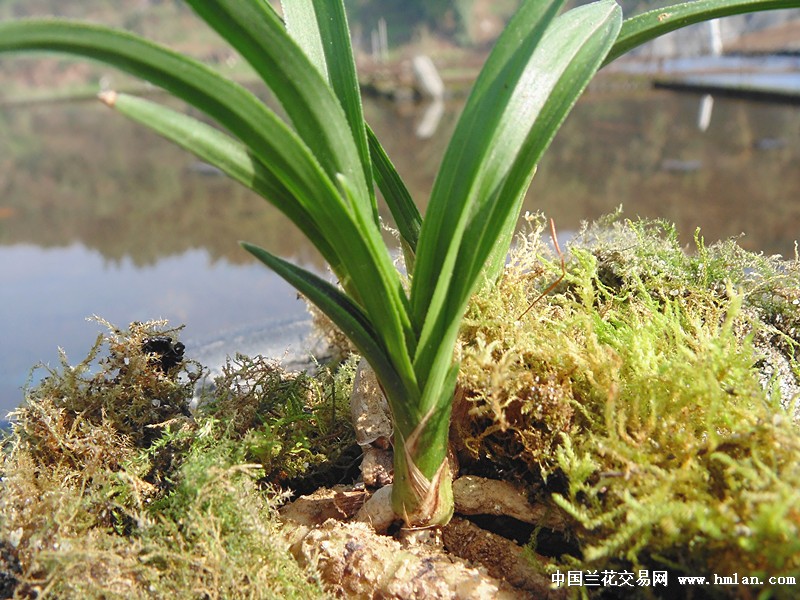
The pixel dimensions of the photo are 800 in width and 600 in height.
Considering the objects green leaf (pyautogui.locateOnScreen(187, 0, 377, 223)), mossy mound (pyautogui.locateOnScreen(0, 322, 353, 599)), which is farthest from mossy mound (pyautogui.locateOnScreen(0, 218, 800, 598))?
green leaf (pyautogui.locateOnScreen(187, 0, 377, 223))

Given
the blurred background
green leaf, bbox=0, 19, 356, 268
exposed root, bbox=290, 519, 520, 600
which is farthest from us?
the blurred background

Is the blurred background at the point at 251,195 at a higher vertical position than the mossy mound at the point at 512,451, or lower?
higher

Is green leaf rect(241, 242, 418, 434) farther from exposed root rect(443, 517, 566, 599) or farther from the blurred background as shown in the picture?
the blurred background

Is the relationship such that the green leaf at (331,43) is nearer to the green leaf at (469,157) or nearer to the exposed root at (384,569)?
the green leaf at (469,157)

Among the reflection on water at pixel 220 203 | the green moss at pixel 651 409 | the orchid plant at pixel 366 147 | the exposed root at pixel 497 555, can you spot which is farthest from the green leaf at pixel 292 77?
the reflection on water at pixel 220 203

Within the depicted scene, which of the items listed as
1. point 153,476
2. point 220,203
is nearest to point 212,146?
point 153,476

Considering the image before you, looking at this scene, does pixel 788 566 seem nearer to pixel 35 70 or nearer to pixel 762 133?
pixel 762 133
